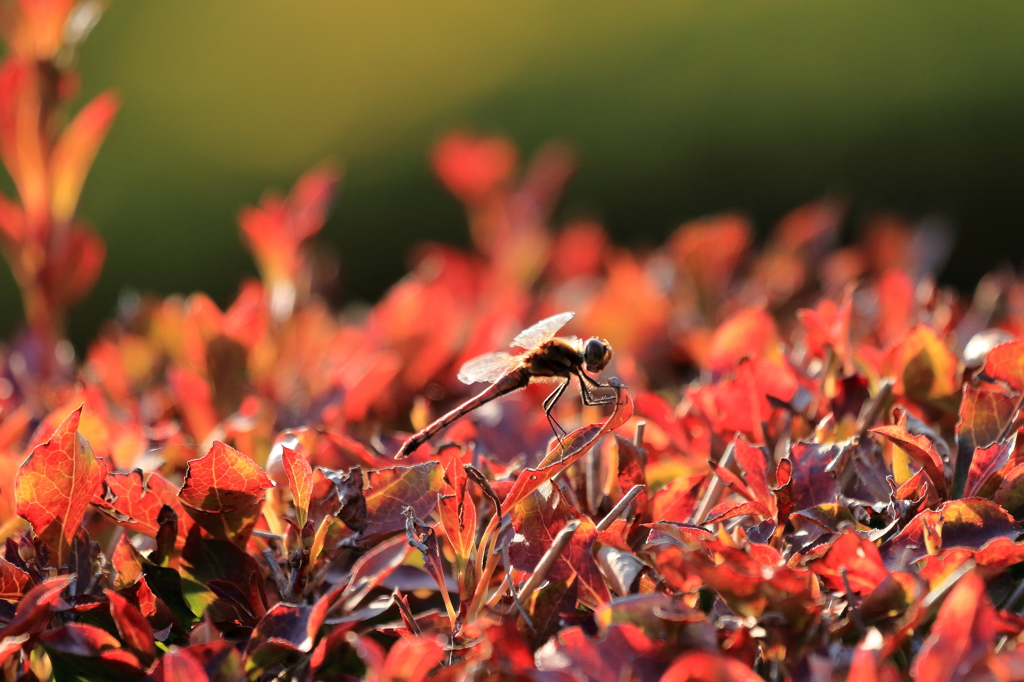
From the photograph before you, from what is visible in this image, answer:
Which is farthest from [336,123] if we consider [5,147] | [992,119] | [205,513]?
[205,513]

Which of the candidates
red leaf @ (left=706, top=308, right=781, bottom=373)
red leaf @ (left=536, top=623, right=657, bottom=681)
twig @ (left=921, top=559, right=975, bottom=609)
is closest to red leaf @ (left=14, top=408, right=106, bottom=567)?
red leaf @ (left=536, top=623, right=657, bottom=681)

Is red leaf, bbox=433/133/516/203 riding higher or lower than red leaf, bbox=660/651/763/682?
lower

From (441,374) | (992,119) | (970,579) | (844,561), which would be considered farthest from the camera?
(992,119)

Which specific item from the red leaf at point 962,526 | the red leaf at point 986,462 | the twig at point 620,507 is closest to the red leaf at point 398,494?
the twig at point 620,507

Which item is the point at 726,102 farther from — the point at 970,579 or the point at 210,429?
the point at 970,579

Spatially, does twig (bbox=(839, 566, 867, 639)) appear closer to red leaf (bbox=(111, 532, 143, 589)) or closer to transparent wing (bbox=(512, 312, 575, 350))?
transparent wing (bbox=(512, 312, 575, 350))

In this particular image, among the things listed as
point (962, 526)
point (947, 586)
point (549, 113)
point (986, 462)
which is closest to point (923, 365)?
point (986, 462)

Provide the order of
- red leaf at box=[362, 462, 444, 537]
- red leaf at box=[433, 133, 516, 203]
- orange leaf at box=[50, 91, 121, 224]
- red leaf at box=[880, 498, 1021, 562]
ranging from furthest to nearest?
red leaf at box=[433, 133, 516, 203], orange leaf at box=[50, 91, 121, 224], red leaf at box=[362, 462, 444, 537], red leaf at box=[880, 498, 1021, 562]
